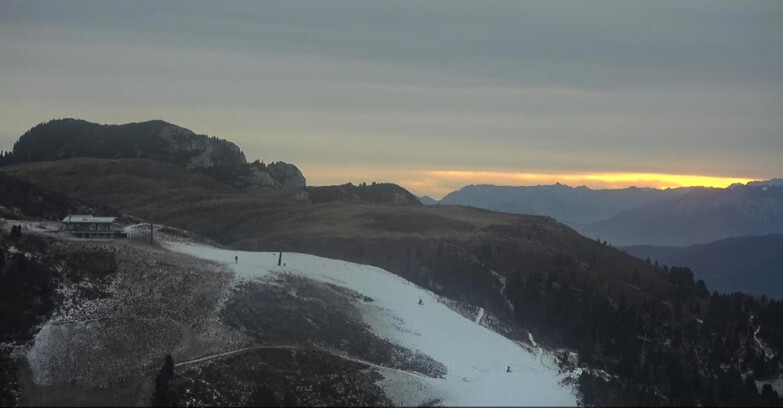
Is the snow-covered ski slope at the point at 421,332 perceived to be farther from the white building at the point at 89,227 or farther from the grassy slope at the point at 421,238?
the grassy slope at the point at 421,238

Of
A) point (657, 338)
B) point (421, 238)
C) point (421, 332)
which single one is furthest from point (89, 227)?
point (657, 338)

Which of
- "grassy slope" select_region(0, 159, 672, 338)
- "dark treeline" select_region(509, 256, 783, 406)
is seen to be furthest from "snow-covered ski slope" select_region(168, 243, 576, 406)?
"grassy slope" select_region(0, 159, 672, 338)

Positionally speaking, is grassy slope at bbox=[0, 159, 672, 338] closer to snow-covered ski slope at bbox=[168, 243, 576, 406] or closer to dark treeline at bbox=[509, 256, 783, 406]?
dark treeline at bbox=[509, 256, 783, 406]

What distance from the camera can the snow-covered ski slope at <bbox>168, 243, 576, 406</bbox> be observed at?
73.9m

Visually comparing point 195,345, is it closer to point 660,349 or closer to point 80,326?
point 80,326

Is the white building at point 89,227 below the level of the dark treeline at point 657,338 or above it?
above

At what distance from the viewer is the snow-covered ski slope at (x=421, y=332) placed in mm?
73875

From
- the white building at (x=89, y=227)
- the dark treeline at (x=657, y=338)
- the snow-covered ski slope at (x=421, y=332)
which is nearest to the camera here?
the snow-covered ski slope at (x=421, y=332)

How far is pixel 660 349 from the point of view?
10900cm

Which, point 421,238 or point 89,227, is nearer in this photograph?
point 89,227

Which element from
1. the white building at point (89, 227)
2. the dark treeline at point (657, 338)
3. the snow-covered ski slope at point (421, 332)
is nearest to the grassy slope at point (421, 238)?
the dark treeline at point (657, 338)

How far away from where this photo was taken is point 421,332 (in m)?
89.9

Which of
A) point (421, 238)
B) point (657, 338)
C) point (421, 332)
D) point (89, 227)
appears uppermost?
point (89, 227)

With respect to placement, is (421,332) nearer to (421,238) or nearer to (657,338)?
(657,338)
